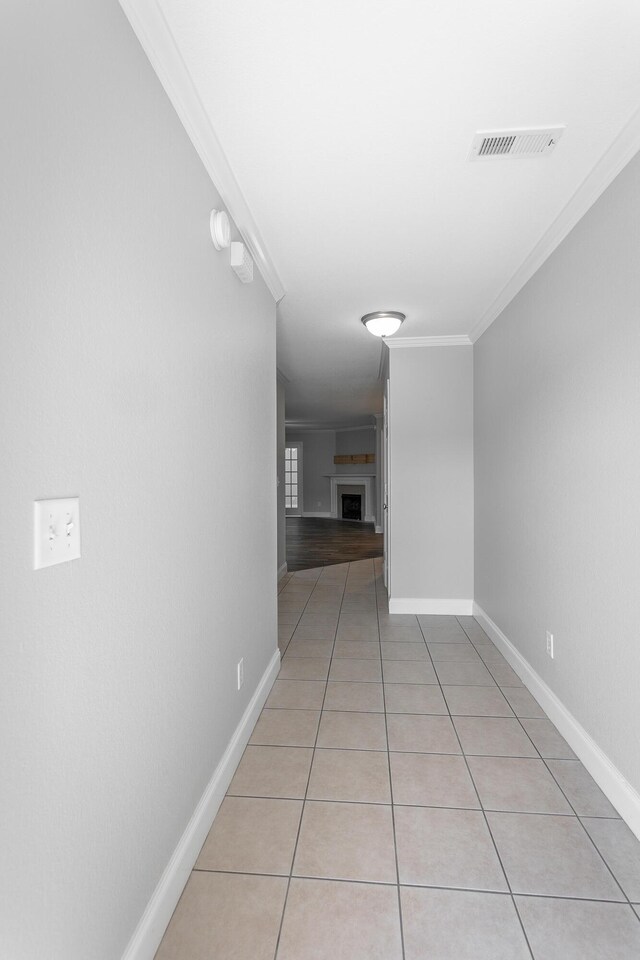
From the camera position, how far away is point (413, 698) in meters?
2.87

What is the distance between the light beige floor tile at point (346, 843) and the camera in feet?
5.31

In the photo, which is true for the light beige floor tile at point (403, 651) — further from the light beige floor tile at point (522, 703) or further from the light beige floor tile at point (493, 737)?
the light beige floor tile at point (493, 737)

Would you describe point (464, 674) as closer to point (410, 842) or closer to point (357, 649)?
point (357, 649)

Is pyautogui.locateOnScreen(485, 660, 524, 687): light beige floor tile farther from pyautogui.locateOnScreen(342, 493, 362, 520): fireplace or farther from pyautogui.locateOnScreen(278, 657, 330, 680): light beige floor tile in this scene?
pyautogui.locateOnScreen(342, 493, 362, 520): fireplace

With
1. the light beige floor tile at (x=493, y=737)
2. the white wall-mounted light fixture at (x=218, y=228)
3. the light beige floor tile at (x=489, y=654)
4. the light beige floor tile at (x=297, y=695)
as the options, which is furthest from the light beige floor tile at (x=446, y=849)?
the white wall-mounted light fixture at (x=218, y=228)

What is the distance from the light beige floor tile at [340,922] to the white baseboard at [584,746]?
893 mm

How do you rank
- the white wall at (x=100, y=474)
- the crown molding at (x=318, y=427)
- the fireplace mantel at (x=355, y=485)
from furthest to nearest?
the fireplace mantel at (x=355, y=485) → the crown molding at (x=318, y=427) → the white wall at (x=100, y=474)

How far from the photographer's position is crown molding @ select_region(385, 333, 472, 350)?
14.3ft

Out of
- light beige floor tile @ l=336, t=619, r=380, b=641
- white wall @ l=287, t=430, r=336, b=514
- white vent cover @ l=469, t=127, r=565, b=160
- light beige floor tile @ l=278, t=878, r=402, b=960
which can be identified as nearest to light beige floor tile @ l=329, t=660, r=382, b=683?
light beige floor tile @ l=336, t=619, r=380, b=641

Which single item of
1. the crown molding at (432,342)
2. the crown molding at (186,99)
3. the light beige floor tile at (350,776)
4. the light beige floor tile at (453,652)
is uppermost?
the crown molding at (432,342)

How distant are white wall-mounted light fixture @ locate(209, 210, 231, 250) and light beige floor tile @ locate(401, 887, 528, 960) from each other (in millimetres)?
2170

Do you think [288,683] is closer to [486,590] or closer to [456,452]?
[486,590]

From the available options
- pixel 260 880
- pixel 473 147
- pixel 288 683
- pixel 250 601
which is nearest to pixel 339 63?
pixel 473 147

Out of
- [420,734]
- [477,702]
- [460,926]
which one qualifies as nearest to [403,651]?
[477,702]
